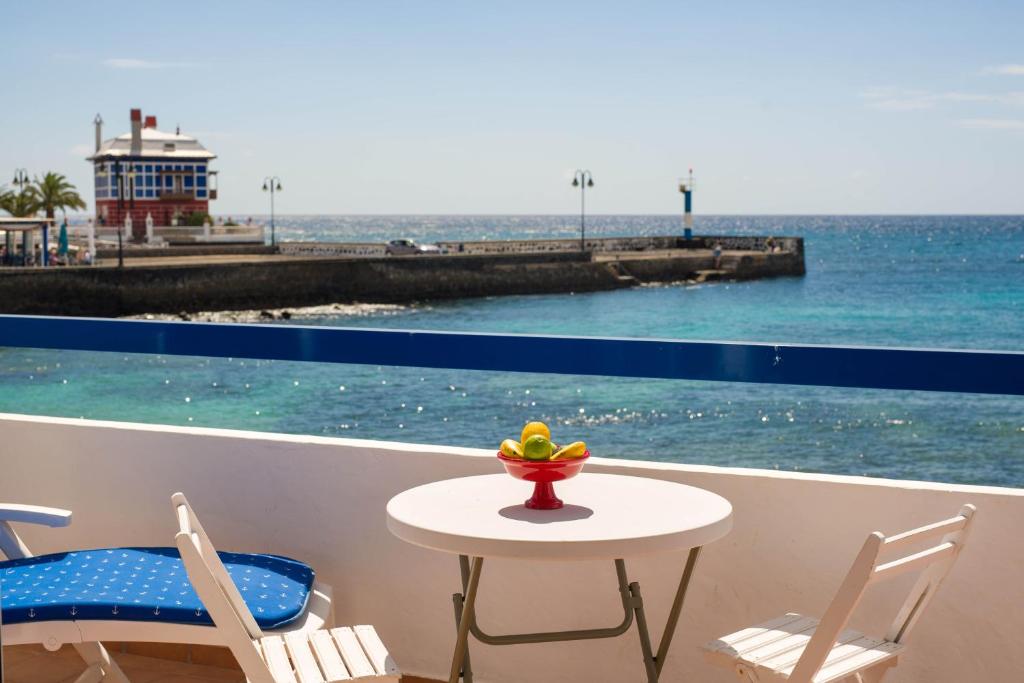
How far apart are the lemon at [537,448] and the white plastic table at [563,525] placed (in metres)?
0.12

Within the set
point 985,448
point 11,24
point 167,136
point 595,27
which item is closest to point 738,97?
point 595,27

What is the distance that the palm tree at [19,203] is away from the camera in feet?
198

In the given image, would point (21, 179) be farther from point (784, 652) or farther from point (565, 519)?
point (784, 652)

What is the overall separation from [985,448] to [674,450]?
7.07 metres

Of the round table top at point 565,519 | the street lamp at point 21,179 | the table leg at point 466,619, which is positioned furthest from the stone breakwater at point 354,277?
the table leg at point 466,619

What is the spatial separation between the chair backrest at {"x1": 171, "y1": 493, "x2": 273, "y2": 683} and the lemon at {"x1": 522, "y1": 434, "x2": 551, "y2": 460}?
628 mm

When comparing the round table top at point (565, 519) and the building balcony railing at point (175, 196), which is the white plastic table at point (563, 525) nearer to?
the round table top at point (565, 519)

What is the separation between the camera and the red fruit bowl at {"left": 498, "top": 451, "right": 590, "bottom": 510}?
2.46m

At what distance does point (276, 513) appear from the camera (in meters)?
3.48

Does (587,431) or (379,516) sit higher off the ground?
(379,516)

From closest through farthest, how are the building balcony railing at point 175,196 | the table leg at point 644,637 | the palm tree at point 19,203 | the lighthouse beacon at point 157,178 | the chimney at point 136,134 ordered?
the table leg at point 644,637, the palm tree at point 19,203, the lighthouse beacon at point 157,178, the building balcony railing at point 175,196, the chimney at point 136,134

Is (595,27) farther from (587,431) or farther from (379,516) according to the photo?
(379,516)

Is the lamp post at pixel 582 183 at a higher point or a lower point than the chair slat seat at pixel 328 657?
higher

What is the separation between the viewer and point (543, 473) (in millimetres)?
2463
